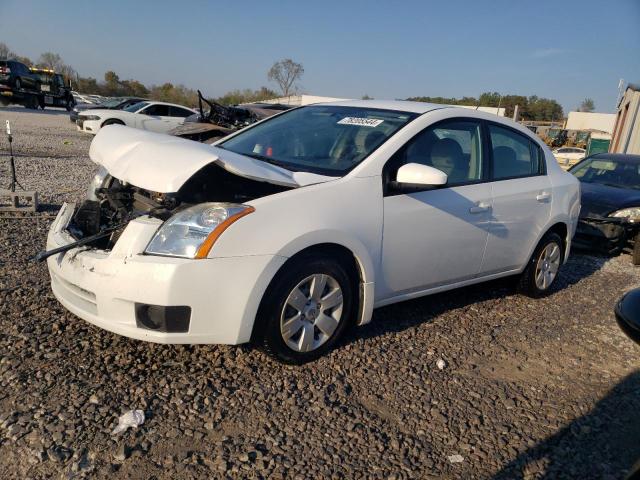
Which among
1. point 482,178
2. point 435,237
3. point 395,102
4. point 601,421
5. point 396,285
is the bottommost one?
point 601,421

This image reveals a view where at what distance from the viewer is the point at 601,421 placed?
3.10 meters

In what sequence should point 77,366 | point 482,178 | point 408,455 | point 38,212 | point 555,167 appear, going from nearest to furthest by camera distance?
point 408,455 < point 77,366 < point 482,178 < point 555,167 < point 38,212

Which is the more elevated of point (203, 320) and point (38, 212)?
point (203, 320)

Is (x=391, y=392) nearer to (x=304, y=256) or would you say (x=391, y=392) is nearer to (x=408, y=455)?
(x=408, y=455)

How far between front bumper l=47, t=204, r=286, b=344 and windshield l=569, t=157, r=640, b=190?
7011 millimetres

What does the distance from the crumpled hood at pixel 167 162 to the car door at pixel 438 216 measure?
59cm

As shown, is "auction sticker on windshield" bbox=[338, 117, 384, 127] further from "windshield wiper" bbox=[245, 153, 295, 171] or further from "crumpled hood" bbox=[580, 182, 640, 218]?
"crumpled hood" bbox=[580, 182, 640, 218]

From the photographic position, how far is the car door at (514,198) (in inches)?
172

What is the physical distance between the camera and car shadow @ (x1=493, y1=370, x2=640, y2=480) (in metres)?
2.60

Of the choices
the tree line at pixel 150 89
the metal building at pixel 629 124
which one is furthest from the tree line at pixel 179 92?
the metal building at pixel 629 124

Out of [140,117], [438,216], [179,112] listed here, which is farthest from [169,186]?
[179,112]

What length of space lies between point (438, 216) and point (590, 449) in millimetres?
1713

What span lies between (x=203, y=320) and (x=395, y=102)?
2.52 meters

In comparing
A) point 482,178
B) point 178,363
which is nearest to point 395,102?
point 482,178
